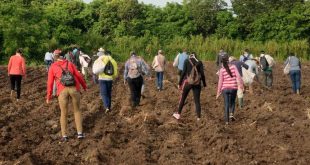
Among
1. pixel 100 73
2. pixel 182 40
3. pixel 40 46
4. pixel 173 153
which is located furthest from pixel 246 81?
pixel 182 40

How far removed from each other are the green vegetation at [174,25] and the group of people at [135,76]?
28.9 metres

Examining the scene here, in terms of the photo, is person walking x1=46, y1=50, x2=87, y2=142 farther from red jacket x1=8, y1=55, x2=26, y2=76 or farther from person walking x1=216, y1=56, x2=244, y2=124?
red jacket x1=8, y1=55, x2=26, y2=76

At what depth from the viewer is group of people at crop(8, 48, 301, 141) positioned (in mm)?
10922

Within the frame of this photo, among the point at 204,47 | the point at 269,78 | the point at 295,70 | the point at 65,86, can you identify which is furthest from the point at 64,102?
the point at 204,47

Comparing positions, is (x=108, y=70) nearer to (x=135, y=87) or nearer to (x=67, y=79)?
(x=135, y=87)

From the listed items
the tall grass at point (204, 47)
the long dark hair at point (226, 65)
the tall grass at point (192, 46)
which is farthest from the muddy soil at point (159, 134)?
the tall grass at point (204, 47)

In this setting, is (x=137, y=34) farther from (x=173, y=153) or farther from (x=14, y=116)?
(x=173, y=153)

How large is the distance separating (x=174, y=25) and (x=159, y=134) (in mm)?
46945

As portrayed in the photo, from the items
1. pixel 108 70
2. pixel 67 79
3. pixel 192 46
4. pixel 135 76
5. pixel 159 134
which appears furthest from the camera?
pixel 192 46

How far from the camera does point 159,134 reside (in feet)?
38.3

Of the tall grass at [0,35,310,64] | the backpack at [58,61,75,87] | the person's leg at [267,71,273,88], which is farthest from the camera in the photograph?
the tall grass at [0,35,310,64]

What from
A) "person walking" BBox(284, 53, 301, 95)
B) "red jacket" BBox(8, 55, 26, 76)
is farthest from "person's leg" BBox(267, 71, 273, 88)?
"red jacket" BBox(8, 55, 26, 76)

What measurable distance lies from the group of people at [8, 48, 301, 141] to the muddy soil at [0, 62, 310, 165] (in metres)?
0.44

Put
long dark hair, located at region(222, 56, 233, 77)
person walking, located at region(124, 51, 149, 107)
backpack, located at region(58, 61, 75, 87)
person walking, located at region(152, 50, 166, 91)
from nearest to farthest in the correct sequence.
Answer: backpack, located at region(58, 61, 75, 87) → long dark hair, located at region(222, 56, 233, 77) → person walking, located at region(124, 51, 149, 107) → person walking, located at region(152, 50, 166, 91)
